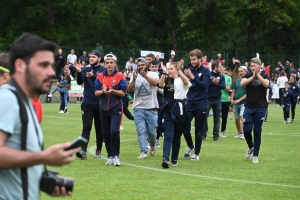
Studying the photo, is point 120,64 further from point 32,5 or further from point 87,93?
point 87,93

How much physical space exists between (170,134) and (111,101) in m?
1.29

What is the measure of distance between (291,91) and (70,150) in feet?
91.1

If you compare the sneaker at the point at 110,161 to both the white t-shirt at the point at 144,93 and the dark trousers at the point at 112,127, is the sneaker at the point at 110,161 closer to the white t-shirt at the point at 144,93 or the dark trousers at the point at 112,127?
the dark trousers at the point at 112,127

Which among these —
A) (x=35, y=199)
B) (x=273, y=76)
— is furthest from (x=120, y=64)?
(x=35, y=199)

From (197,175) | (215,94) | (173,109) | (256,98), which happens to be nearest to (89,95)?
(173,109)

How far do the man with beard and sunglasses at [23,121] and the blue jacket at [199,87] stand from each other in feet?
37.0

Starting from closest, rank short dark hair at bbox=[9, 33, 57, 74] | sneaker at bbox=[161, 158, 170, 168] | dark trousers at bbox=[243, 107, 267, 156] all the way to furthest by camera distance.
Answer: short dark hair at bbox=[9, 33, 57, 74], sneaker at bbox=[161, 158, 170, 168], dark trousers at bbox=[243, 107, 267, 156]


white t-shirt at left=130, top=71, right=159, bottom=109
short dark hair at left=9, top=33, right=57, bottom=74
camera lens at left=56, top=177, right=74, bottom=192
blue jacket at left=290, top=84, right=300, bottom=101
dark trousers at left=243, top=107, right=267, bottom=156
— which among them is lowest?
blue jacket at left=290, top=84, right=300, bottom=101

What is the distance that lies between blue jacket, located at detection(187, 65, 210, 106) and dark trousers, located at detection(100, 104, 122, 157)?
2199mm

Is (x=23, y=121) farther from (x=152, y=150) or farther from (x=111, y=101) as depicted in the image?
(x=152, y=150)

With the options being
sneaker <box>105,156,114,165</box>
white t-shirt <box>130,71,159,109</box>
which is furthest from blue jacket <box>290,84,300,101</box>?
sneaker <box>105,156,114,165</box>

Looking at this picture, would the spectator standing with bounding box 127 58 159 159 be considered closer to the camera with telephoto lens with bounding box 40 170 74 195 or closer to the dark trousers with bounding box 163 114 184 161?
the dark trousers with bounding box 163 114 184 161

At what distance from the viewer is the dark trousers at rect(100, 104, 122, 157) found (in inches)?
565

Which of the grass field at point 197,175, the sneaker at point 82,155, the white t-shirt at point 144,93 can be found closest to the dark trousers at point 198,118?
the grass field at point 197,175
